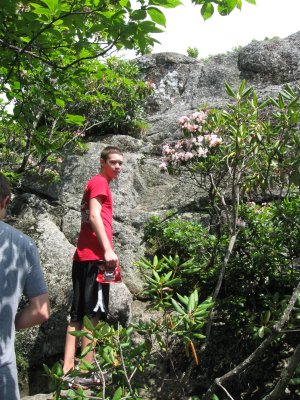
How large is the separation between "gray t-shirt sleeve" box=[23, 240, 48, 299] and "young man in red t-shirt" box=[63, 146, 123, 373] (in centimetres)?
163

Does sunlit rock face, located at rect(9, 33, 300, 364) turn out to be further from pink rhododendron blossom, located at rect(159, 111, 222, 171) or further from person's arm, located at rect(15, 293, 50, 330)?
person's arm, located at rect(15, 293, 50, 330)

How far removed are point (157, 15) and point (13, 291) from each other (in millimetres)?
1688

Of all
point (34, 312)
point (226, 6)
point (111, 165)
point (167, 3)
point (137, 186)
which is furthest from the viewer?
point (137, 186)

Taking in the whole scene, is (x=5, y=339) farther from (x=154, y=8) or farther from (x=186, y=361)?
(x=186, y=361)

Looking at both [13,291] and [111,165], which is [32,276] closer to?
[13,291]

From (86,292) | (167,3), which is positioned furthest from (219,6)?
(86,292)

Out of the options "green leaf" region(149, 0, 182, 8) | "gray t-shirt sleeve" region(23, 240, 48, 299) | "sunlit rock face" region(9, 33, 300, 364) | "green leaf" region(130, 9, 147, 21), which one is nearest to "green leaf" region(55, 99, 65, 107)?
"green leaf" region(130, 9, 147, 21)

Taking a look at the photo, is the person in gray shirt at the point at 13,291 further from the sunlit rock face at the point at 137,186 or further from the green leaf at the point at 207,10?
the sunlit rock face at the point at 137,186

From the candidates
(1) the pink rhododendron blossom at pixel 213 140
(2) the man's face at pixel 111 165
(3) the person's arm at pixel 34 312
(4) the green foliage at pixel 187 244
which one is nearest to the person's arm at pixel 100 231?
(2) the man's face at pixel 111 165

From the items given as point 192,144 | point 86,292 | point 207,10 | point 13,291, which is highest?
point 207,10

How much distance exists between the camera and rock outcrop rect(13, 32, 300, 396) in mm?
5648

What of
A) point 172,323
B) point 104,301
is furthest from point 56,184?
point 172,323

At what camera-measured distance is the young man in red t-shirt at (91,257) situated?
13.3 ft

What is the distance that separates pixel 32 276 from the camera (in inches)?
91.1
